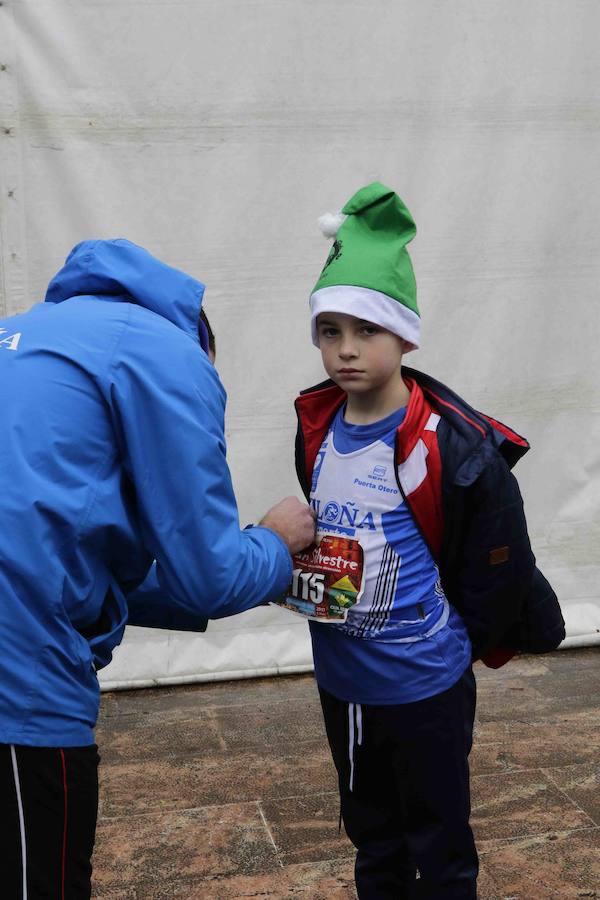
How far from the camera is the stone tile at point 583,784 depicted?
3.21 meters

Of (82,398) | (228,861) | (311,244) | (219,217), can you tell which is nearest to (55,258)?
(219,217)

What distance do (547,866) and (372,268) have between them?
161cm

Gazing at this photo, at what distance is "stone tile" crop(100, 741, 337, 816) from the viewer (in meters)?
3.32

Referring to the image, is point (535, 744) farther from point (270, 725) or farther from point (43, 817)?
point (43, 817)

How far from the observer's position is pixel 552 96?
414cm

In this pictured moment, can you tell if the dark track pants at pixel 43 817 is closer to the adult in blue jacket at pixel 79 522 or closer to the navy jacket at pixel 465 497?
the adult in blue jacket at pixel 79 522

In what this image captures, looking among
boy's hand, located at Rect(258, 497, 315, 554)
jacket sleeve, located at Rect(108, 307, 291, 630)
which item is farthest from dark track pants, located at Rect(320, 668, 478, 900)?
jacket sleeve, located at Rect(108, 307, 291, 630)

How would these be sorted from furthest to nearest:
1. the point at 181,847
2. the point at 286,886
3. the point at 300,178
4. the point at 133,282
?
the point at 300,178, the point at 181,847, the point at 286,886, the point at 133,282

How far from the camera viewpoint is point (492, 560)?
2277 millimetres

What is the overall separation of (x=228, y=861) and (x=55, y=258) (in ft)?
6.72

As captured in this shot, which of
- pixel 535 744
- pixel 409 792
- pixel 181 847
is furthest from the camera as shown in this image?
pixel 535 744

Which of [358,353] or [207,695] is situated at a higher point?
[358,353]

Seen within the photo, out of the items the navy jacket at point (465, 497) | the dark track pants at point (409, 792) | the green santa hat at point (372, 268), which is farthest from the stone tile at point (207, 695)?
the green santa hat at point (372, 268)

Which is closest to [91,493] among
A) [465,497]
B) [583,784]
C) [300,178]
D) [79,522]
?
[79,522]
